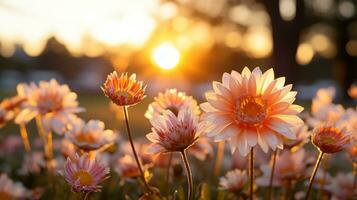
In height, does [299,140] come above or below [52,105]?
below

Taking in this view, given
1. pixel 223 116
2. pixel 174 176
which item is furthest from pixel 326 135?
pixel 174 176

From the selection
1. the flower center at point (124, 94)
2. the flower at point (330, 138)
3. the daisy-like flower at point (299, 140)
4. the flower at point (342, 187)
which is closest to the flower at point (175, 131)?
the flower center at point (124, 94)

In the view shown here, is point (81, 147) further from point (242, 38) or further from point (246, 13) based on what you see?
point (242, 38)

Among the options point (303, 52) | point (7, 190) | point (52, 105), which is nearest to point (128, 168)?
point (52, 105)

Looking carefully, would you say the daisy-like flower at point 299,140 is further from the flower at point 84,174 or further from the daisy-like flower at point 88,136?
the flower at point 84,174

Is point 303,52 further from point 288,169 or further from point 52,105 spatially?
point 52,105
